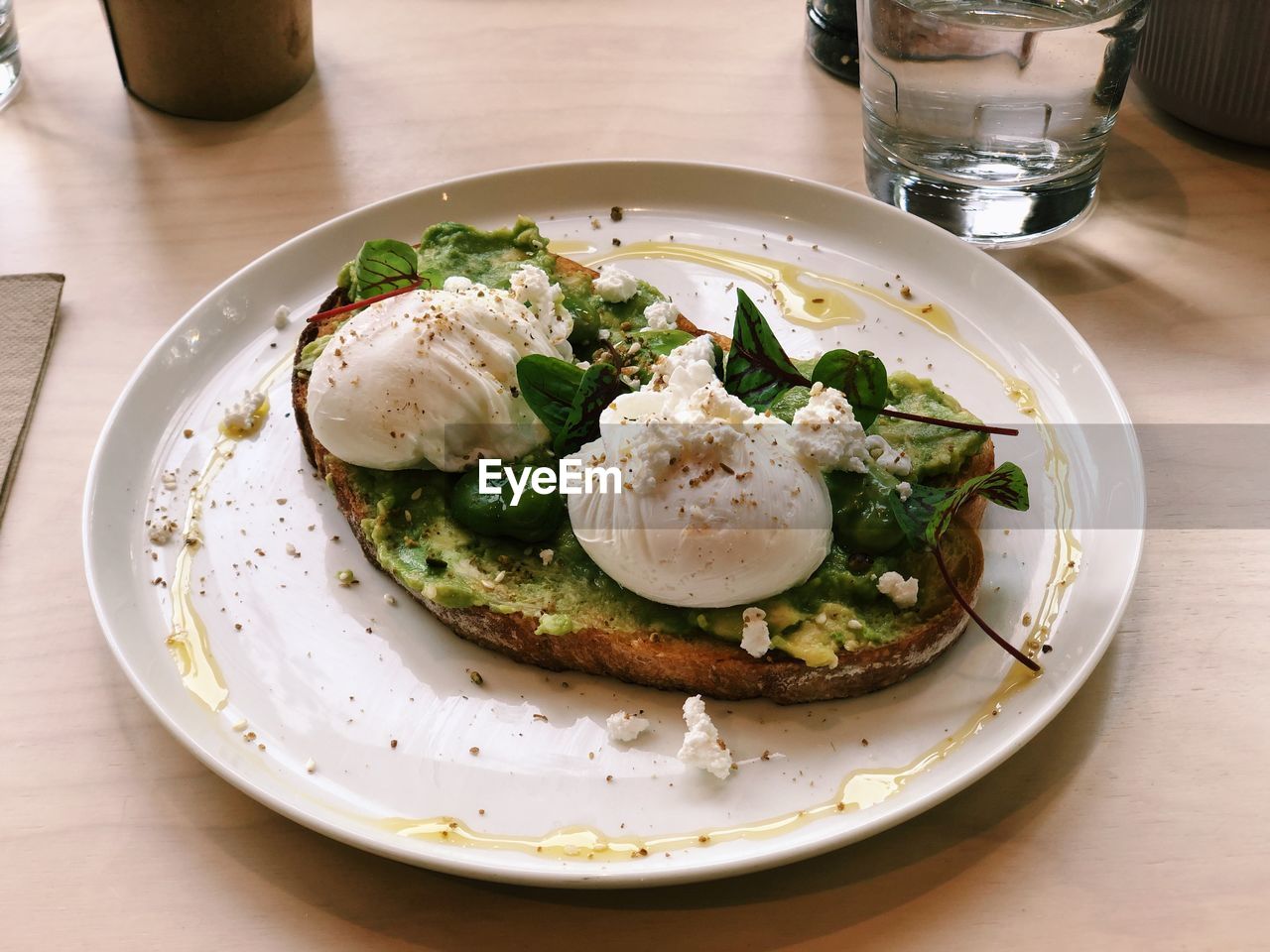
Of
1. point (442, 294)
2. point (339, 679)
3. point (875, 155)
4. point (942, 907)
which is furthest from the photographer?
point (875, 155)

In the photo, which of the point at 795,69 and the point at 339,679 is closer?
the point at 339,679

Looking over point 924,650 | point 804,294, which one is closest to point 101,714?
point 924,650

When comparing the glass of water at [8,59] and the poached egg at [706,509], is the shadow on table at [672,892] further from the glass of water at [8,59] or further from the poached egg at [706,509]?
the glass of water at [8,59]

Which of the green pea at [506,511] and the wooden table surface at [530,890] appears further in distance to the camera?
the green pea at [506,511]

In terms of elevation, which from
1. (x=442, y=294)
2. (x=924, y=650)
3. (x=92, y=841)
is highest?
(x=442, y=294)

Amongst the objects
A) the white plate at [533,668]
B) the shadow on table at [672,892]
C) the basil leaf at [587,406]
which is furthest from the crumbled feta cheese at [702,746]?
the basil leaf at [587,406]

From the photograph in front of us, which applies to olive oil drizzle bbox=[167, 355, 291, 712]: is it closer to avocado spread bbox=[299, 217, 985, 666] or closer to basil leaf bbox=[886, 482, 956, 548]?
avocado spread bbox=[299, 217, 985, 666]

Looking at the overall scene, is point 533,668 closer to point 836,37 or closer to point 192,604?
point 192,604

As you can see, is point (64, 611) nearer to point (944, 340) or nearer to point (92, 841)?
point (92, 841)
